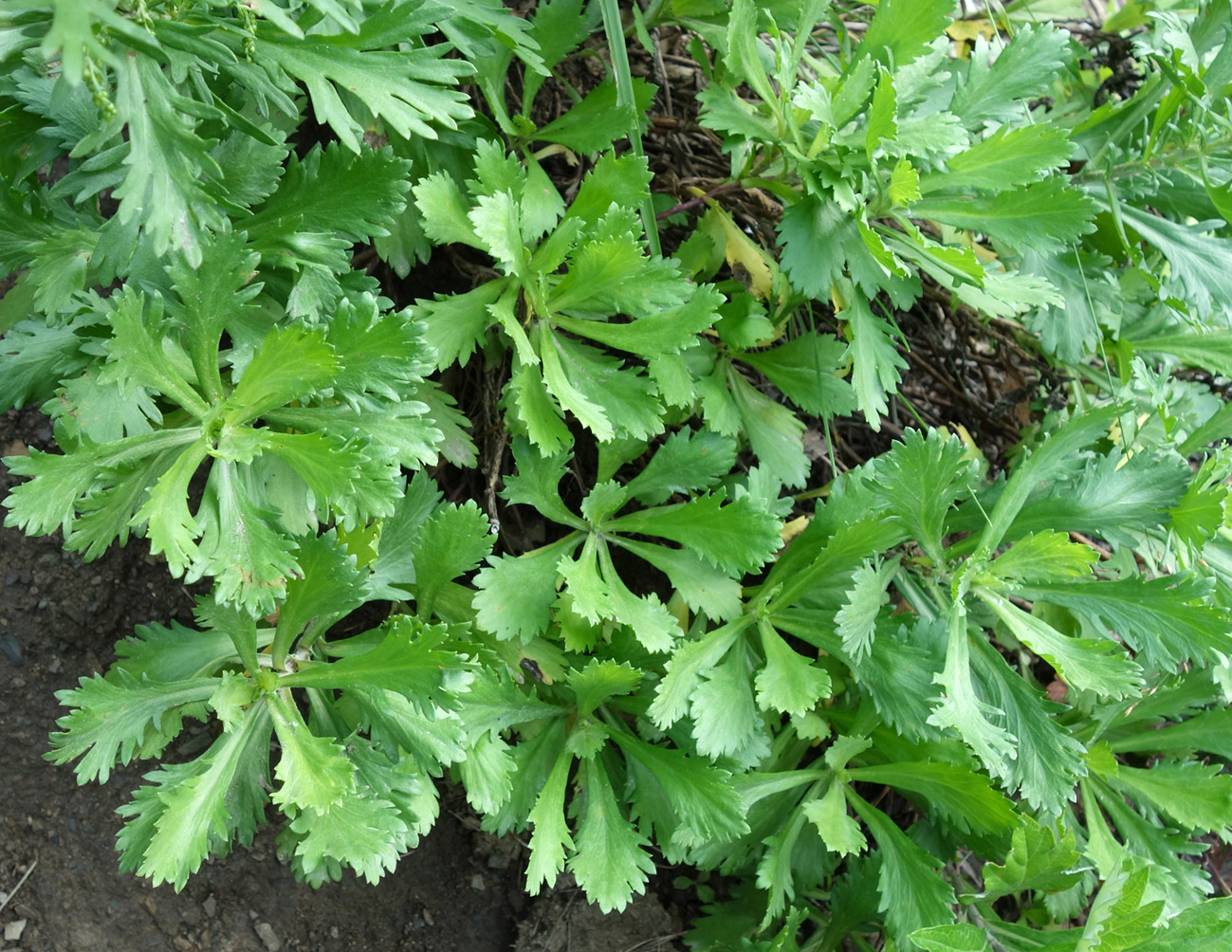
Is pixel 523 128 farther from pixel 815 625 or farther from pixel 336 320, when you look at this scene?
pixel 815 625

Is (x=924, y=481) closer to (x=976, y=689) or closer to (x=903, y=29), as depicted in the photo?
(x=976, y=689)

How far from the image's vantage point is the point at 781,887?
63.5 inches

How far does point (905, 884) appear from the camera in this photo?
163 centimetres

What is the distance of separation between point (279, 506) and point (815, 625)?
2.98 feet

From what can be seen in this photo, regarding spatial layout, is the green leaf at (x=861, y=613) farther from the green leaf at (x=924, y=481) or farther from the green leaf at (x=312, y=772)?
the green leaf at (x=312, y=772)

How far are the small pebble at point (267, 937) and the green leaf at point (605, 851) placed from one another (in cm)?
61

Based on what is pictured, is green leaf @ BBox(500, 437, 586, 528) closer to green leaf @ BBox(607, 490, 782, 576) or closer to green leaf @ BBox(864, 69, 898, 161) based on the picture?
green leaf @ BBox(607, 490, 782, 576)

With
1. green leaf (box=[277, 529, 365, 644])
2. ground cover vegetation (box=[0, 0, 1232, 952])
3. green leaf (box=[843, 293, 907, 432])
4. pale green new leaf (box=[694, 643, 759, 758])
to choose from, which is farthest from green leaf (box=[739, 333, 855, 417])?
green leaf (box=[277, 529, 365, 644])

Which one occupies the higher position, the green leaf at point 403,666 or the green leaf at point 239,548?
the green leaf at point 239,548

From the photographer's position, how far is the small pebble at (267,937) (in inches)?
66.0

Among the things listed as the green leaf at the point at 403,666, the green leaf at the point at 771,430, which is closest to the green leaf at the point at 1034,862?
the green leaf at the point at 771,430

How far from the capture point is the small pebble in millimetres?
1677

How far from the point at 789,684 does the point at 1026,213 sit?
900mm

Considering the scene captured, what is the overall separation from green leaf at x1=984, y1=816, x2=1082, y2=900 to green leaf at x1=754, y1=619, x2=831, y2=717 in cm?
37
